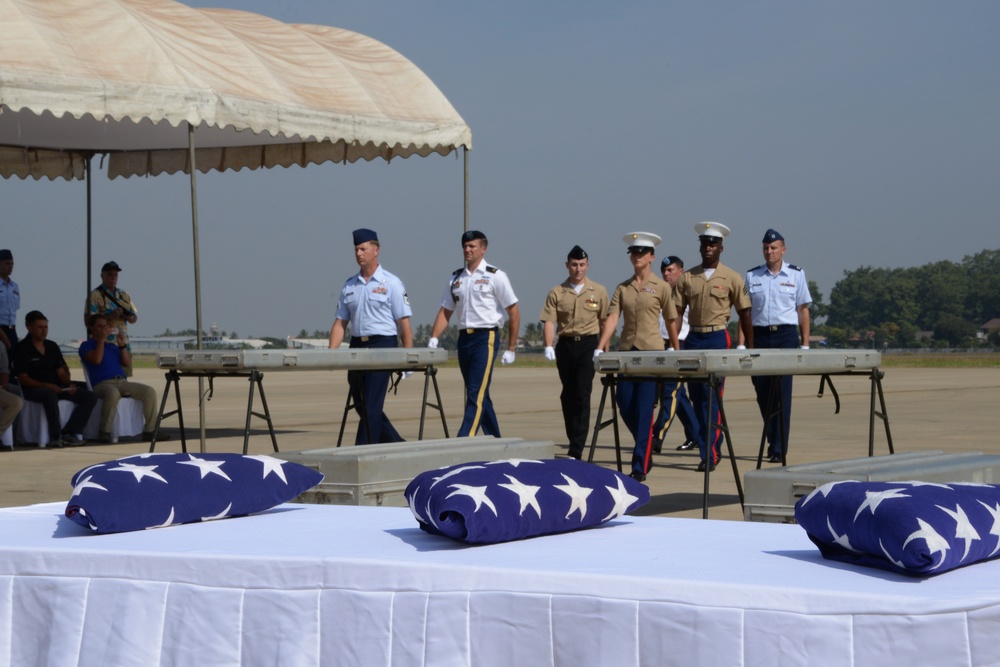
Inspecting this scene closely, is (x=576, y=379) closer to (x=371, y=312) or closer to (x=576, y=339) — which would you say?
(x=576, y=339)

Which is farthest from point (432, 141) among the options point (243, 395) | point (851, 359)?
point (243, 395)

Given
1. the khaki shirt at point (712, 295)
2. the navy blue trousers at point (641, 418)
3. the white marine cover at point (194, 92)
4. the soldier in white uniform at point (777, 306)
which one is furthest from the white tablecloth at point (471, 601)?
the soldier in white uniform at point (777, 306)

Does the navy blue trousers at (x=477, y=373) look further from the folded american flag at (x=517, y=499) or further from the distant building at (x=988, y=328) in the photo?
the distant building at (x=988, y=328)

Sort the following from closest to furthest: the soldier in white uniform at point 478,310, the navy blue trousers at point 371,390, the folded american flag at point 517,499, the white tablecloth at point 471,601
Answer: the white tablecloth at point 471,601, the folded american flag at point 517,499, the navy blue trousers at point 371,390, the soldier in white uniform at point 478,310

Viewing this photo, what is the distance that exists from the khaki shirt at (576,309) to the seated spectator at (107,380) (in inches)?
163

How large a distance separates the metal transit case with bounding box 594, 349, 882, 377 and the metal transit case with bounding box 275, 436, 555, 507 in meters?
0.75

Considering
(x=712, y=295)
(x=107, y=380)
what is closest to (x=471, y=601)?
(x=712, y=295)

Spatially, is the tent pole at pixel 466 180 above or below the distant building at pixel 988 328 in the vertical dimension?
above

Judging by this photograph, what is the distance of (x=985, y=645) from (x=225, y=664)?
1.80 m

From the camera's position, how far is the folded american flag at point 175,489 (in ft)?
12.4

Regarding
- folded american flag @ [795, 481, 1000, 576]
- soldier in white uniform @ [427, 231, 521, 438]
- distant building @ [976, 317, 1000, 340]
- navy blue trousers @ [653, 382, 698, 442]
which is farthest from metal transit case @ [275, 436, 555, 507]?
distant building @ [976, 317, 1000, 340]

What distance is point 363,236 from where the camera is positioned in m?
9.88

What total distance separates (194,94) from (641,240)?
3655 mm

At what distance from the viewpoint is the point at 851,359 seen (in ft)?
24.6
